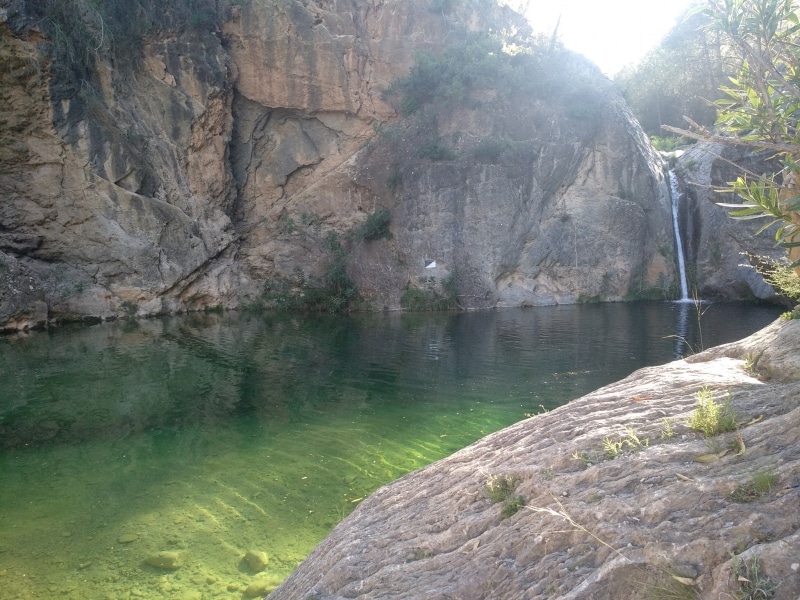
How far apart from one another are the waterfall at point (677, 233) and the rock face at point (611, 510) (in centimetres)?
2953

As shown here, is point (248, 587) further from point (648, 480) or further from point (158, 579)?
point (648, 480)

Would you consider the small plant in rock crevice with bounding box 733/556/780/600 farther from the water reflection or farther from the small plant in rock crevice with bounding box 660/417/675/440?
the water reflection

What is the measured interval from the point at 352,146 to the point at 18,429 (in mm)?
27414

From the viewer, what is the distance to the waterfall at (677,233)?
31402 millimetres

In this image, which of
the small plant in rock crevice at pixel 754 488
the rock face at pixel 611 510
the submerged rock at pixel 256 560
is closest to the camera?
the rock face at pixel 611 510

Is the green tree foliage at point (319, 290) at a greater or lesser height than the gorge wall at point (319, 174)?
lesser

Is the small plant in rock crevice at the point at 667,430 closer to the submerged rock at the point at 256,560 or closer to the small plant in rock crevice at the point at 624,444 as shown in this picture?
the small plant in rock crevice at the point at 624,444

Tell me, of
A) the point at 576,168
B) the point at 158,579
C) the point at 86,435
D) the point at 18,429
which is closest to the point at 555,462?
the point at 158,579

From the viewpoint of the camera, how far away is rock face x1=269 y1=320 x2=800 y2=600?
7.84 feet

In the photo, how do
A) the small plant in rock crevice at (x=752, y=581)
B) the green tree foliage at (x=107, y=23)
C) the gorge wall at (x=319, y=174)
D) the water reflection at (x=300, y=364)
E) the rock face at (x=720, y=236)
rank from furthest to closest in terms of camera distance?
1. the rock face at (x=720, y=236)
2. the gorge wall at (x=319, y=174)
3. the green tree foliage at (x=107, y=23)
4. the water reflection at (x=300, y=364)
5. the small plant in rock crevice at (x=752, y=581)

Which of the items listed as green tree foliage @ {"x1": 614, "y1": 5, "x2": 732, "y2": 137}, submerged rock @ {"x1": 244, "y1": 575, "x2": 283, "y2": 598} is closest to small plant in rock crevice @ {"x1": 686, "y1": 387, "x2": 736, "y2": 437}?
submerged rock @ {"x1": 244, "y1": 575, "x2": 283, "y2": 598}

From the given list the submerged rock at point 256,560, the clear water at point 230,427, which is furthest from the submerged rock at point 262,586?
the submerged rock at point 256,560

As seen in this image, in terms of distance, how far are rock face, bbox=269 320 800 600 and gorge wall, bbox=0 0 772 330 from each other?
26.4 meters

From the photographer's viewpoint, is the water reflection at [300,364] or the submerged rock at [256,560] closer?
the submerged rock at [256,560]
